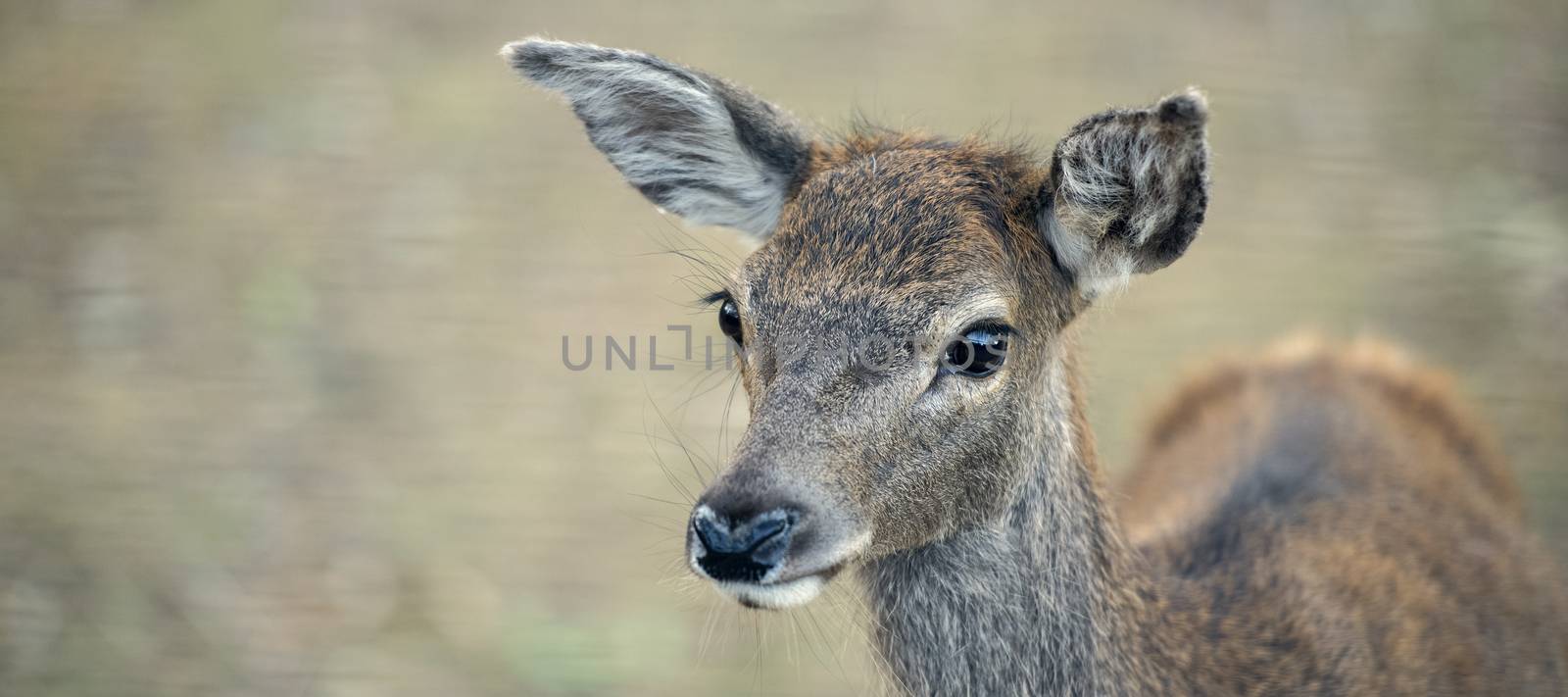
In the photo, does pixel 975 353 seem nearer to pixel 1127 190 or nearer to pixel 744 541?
pixel 1127 190

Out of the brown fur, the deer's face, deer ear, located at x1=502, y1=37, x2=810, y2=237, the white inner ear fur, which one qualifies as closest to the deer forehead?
the deer's face

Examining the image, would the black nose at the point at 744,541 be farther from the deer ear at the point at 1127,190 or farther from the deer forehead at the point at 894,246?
the deer ear at the point at 1127,190

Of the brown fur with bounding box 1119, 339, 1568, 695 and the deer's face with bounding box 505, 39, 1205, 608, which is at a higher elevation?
the deer's face with bounding box 505, 39, 1205, 608

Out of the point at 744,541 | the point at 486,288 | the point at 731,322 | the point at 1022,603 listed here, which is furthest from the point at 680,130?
the point at 486,288

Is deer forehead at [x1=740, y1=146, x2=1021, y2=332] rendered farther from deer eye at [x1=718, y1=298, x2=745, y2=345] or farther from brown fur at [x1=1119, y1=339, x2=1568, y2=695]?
brown fur at [x1=1119, y1=339, x2=1568, y2=695]

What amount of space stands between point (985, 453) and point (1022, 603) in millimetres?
418

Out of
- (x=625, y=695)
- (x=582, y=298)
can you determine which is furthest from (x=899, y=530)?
(x=582, y=298)

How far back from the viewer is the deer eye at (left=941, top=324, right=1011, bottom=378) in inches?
125

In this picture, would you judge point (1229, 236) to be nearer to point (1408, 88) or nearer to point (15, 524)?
point (1408, 88)

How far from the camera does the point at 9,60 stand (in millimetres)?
7340

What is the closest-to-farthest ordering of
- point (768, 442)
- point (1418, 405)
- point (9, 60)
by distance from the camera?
point (768, 442) → point (1418, 405) → point (9, 60)

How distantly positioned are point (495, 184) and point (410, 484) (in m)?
2.17

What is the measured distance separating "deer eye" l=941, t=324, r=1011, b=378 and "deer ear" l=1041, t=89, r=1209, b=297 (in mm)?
359

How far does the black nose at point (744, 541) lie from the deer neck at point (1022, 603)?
0.61 meters
